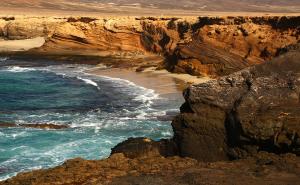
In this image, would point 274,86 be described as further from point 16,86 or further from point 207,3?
point 207,3

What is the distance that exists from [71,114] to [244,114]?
52.7ft

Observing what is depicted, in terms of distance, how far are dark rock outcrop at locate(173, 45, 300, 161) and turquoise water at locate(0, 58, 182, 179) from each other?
6380 millimetres

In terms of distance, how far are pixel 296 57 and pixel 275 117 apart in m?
2.33

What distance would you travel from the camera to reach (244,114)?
1395 cm

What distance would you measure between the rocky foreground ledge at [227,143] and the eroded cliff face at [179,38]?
2050cm

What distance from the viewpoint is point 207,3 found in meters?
155

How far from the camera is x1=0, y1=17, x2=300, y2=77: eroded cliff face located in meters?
39.1

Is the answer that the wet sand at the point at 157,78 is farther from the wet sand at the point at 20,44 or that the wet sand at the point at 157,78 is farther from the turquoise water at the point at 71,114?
the wet sand at the point at 20,44

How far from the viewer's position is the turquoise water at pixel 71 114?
21031 mm

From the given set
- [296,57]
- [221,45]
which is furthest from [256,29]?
[296,57]

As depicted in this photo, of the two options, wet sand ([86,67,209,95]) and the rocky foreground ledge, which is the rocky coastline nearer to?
the rocky foreground ledge

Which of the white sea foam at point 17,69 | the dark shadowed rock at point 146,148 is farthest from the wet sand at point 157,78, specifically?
the dark shadowed rock at point 146,148

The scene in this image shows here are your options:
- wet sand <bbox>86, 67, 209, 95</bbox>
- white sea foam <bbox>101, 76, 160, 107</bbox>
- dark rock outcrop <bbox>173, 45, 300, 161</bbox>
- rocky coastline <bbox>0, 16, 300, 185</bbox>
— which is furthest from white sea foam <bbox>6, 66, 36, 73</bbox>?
dark rock outcrop <bbox>173, 45, 300, 161</bbox>

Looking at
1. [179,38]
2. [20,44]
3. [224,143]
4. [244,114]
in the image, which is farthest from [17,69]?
[244,114]
